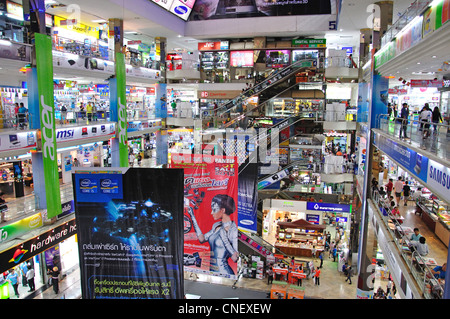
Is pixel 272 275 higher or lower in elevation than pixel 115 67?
lower

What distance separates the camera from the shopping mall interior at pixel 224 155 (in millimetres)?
5371

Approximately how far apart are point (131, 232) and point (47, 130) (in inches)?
281

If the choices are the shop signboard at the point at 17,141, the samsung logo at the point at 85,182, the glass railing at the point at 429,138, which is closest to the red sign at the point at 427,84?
the glass railing at the point at 429,138

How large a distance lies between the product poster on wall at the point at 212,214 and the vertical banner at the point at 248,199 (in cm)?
231

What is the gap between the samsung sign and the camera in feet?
46.0

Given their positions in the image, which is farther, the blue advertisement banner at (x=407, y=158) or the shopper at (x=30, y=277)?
the shopper at (x=30, y=277)

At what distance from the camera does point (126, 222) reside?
5352 millimetres

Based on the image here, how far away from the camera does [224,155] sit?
11672 millimetres

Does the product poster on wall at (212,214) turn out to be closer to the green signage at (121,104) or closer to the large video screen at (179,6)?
the green signage at (121,104)

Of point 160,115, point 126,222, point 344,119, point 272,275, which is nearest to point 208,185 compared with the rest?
point 126,222

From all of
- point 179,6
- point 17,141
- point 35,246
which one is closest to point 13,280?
point 35,246
